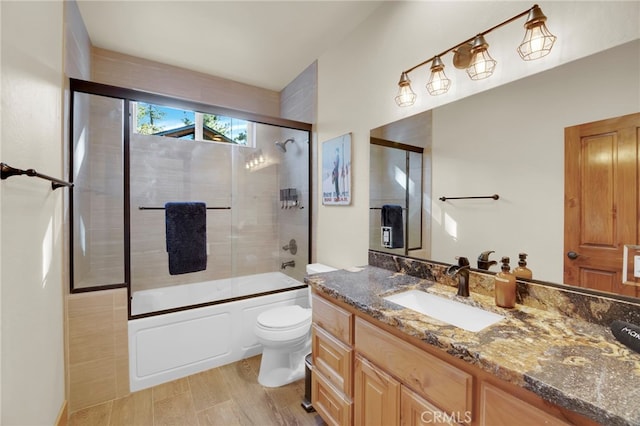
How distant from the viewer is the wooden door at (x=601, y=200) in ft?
3.07

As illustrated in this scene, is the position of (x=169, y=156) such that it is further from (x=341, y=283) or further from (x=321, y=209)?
(x=341, y=283)

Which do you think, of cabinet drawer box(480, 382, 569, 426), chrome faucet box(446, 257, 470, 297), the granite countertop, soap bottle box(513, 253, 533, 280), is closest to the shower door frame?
the granite countertop

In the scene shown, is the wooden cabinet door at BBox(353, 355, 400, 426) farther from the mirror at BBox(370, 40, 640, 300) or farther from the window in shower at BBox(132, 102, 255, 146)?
the window in shower at BBox(132, 102, 255, 146)

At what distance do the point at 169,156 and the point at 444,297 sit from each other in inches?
110

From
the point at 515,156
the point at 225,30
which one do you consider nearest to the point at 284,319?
the point at 515,156

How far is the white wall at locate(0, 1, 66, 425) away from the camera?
39.5 inches

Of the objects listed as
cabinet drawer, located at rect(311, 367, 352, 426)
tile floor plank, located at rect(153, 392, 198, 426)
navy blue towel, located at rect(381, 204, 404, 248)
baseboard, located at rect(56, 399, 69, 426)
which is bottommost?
tile floor plank, located at rect(153, 392, 198, 426)

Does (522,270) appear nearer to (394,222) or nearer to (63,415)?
(394,222)

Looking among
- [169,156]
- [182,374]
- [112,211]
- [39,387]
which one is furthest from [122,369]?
[169,156]

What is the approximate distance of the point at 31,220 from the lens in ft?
3.99

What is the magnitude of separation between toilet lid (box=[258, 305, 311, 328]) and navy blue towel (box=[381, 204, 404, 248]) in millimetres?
874

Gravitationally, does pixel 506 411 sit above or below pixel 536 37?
below

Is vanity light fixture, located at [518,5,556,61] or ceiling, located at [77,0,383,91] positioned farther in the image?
ceiling, located at [77,0,383,91]

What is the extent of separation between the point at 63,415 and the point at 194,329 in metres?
0.82
